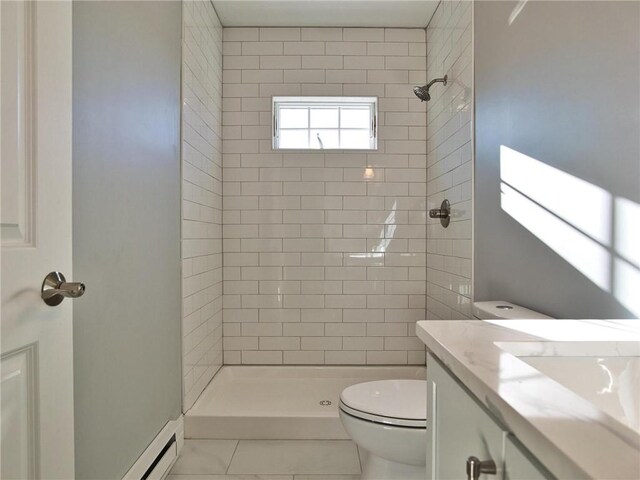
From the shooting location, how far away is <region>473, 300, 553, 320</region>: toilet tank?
54.2 inches

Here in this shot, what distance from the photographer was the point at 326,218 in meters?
2.85

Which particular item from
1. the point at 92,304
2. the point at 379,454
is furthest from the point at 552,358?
the point at 92,304

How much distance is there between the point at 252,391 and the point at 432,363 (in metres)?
2.01

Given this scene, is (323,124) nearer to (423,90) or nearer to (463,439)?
(423,90)

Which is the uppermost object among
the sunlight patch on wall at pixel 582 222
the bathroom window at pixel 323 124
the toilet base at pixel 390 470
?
the bathroom window at pixel 323 124

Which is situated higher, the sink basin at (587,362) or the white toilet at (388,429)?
the sink basin at (587,362)

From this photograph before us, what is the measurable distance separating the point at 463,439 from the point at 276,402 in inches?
76.7

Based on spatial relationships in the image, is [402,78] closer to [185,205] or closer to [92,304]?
[185,205]

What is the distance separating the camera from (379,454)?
1501mm

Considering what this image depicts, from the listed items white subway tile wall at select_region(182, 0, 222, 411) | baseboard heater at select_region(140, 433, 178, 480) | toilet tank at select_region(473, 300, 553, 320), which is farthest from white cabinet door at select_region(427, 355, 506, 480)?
white subway tile wall at select_region(182, 0, 222, 411)

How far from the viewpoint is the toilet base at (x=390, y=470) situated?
5.02ft

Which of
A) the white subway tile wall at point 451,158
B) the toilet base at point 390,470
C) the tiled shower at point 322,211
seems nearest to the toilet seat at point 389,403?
the toilet base at point 390,470

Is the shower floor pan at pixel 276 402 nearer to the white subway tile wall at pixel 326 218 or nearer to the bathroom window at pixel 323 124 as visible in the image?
the white subway tile wall at pixel 326 218

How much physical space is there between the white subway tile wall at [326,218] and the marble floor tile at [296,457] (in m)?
0.76
